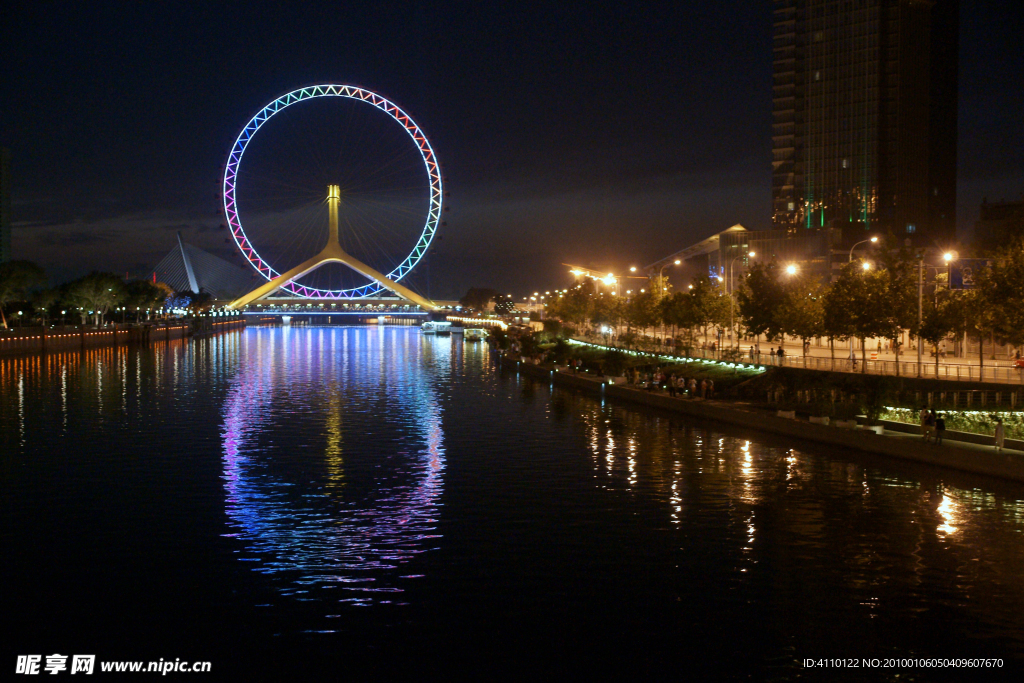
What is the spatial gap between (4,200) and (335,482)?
6585 inches

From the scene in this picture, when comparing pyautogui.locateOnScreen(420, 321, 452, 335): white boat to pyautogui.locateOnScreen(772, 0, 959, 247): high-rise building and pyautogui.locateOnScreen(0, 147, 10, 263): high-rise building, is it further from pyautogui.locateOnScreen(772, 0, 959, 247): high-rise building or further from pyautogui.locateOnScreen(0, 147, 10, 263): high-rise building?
pyautogui.locateOnScreen(0, 147, 10, 263): high-rise building

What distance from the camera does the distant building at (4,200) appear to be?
159 metres

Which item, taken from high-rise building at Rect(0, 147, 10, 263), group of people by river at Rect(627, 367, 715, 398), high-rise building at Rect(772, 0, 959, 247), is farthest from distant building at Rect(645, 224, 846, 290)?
high-rise building at Rect(0, 147, 10, 263)

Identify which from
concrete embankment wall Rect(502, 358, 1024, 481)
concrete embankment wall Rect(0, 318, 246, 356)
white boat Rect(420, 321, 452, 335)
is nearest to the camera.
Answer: concrete embankment wall Rect(502, 358, 1024, 481)

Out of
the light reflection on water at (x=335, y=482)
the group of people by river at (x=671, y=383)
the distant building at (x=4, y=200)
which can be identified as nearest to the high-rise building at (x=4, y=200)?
the distant building at (x=4, y=200)

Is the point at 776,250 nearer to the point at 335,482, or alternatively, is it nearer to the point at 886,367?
the point at 886,367

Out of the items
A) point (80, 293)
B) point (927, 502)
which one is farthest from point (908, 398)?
point (80, 293)

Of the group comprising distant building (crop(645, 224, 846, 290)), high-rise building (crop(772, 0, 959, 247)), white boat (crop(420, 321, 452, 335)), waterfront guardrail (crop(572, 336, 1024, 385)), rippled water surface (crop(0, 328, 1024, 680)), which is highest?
high-rise building (crop(772, 0, 959, 247))

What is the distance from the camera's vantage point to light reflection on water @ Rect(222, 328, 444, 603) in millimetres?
13027

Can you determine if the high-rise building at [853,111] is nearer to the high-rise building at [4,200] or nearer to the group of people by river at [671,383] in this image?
the group of people by river at [671,383]

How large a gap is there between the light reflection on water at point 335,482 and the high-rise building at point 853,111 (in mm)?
66836

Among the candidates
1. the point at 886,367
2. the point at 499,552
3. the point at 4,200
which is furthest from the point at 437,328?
the point at 499,552

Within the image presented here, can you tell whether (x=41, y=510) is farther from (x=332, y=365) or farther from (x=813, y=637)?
(x=332, y=365)

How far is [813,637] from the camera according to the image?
10.3 metres
